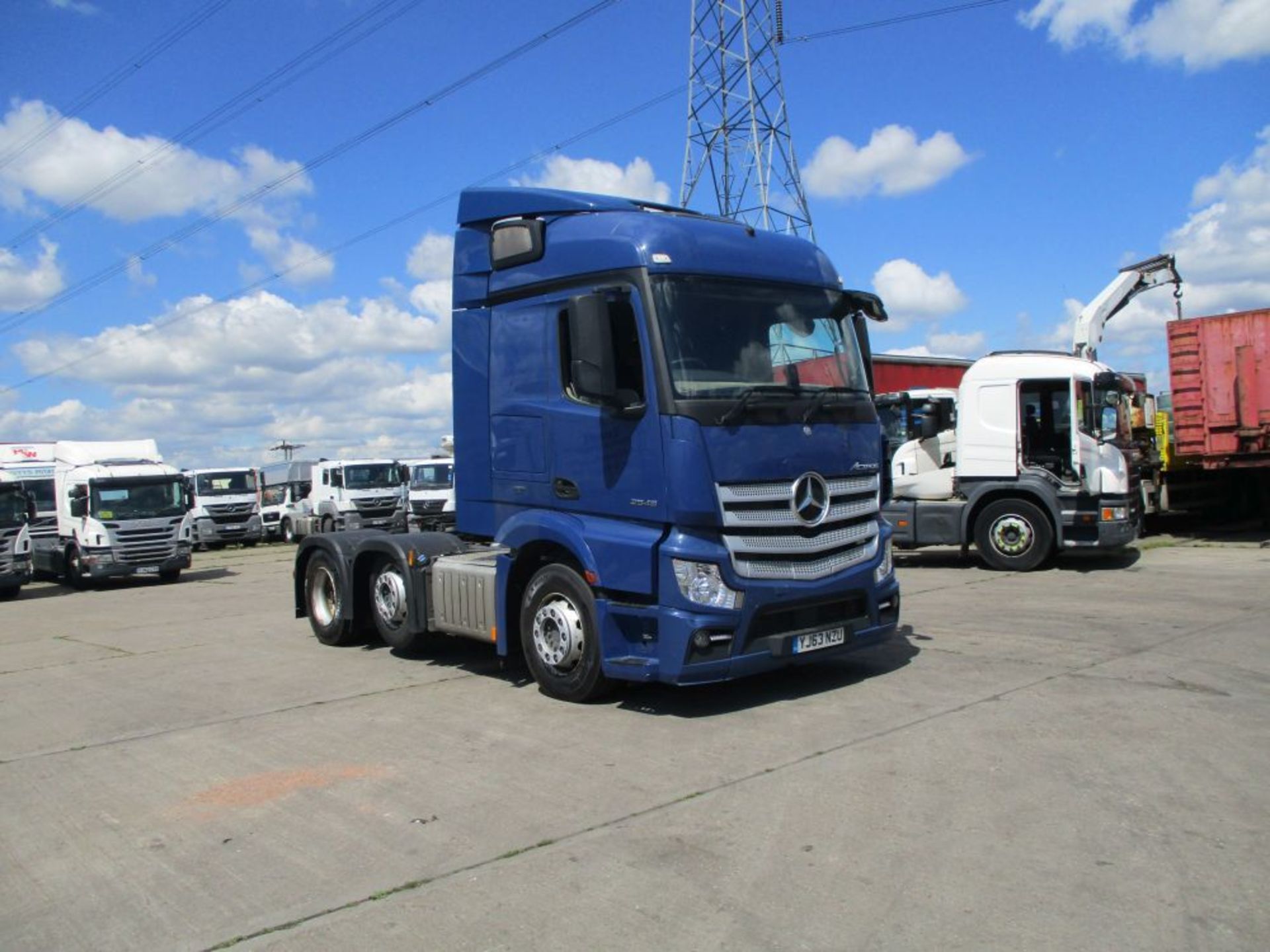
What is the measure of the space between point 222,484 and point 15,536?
13.8 metres

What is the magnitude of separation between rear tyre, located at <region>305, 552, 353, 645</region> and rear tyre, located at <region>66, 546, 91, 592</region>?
39.4ft

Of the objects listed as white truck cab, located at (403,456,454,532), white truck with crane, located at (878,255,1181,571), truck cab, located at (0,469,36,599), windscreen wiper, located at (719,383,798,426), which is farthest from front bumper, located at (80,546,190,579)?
windscreen wiper, located at (719,383,798,426)

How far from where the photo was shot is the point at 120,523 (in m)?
20.3

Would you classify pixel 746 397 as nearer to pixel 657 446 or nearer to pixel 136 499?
pixel 657 446

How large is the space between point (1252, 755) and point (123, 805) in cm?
612

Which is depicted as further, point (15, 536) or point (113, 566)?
point (113, 566)

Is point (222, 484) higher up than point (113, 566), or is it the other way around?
point (222, 484)

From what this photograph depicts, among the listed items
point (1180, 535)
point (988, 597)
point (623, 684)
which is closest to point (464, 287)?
point (623, 684)

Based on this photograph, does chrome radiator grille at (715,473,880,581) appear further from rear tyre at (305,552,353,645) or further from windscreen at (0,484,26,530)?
windscreen at (0,484,26,530)

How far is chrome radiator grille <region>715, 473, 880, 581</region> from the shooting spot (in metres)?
6.64

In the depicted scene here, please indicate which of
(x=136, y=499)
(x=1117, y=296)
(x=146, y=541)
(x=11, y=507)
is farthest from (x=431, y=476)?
(x=1117, y=296)

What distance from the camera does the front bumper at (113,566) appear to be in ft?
65.6

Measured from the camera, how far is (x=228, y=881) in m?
4.41

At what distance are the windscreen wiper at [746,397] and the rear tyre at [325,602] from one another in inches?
197
